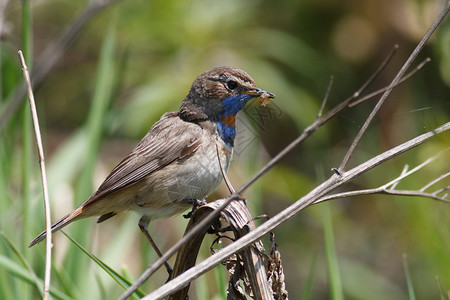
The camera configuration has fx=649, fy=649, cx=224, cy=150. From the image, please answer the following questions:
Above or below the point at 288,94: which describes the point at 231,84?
above

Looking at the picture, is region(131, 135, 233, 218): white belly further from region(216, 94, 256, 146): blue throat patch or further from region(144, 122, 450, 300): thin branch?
region(144, 122, 450, 300): thin branch

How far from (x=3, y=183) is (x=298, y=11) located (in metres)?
3.70

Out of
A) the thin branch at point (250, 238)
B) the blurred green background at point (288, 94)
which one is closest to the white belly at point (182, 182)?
the blurred green background at point (288, 94)

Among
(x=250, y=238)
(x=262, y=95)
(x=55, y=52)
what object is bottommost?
(x=250, y=238)

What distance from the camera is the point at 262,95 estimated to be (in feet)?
9.48

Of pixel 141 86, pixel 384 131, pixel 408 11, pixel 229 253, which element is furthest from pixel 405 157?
pixel 229 253

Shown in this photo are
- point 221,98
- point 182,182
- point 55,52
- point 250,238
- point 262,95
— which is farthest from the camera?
point 55,52

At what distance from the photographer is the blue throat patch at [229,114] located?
3127mm

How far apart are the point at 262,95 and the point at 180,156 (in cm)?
53

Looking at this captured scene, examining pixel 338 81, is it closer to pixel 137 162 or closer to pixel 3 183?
pixel 137 162

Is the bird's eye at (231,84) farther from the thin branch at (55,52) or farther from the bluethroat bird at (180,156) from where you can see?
the thin branch at (55,52)

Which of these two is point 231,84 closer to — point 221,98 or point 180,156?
point 221,98

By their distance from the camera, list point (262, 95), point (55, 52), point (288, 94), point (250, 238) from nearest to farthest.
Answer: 1. point (250, 238)
2. point (262, 95)
3. point (55, 52)
4. point (288, 94)

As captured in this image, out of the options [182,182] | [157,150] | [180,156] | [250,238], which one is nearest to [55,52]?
[157,150]
